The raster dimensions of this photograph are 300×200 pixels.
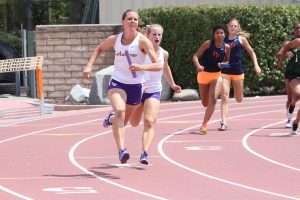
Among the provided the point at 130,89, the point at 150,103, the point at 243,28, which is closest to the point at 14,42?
the point at 243,28

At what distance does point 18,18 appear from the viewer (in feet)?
142

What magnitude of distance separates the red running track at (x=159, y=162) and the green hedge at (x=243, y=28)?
250 inches

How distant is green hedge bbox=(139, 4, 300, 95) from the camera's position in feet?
85.2

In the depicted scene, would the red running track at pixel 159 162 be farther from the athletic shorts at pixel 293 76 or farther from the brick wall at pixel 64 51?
the brick wall at pixel 64 51

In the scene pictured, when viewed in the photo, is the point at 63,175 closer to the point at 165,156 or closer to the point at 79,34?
the point at 165,156

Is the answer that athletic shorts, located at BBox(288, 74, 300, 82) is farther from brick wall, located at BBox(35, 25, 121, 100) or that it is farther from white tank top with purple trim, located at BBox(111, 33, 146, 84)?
brick wall, located at BBox(35, 25, 121, 100)

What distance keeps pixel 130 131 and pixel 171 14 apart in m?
9.92

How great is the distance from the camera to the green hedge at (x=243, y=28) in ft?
85.2

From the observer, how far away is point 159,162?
12.5m

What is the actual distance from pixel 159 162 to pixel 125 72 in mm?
1464

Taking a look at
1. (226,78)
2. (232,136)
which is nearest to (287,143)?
(232,136)

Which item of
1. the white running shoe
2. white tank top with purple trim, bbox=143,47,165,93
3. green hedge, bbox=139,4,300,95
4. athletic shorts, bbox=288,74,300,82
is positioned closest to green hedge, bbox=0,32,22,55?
green hedge, bbox=139,4,300,95

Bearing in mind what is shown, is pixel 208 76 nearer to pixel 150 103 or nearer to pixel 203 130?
pixel 203 130

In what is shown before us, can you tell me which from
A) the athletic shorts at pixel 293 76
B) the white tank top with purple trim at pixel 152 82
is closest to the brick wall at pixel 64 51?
the athletic shorts at pixel 293 76
